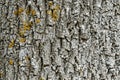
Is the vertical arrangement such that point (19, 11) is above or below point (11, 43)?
above

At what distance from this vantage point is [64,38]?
1.55 meters

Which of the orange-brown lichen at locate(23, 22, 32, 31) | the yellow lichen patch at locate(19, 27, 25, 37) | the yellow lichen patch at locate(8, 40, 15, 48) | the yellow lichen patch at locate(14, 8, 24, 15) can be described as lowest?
the yellow lichen patch at locate(8, 40, 15, 48)

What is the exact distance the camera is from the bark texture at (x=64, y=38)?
1.54 m

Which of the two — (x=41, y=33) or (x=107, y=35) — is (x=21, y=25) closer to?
(x=41, y=33)

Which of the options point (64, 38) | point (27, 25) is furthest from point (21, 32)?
point (64, 38)

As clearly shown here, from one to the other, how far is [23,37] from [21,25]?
0.06m

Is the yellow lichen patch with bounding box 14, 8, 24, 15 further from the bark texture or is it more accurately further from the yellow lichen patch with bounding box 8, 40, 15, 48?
the yellow lichen patch with bounding box 8, 40, 15, 48

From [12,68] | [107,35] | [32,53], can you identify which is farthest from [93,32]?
[12,68]

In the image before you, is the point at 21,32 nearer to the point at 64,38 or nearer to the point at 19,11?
the point at 19,11

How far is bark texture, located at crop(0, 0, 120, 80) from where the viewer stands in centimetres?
154

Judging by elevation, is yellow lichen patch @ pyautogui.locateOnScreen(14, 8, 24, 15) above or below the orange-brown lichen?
above

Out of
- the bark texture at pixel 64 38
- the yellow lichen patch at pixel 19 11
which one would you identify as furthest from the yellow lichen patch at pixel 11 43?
the yellow lichen patch at pixel 19 11

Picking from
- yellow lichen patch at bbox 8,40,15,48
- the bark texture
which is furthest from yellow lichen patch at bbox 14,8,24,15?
yellow lichen patch at bbox 8,40,15,48

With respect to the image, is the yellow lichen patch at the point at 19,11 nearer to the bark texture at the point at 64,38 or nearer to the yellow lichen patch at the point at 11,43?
the bark texture at the point at 64,38
